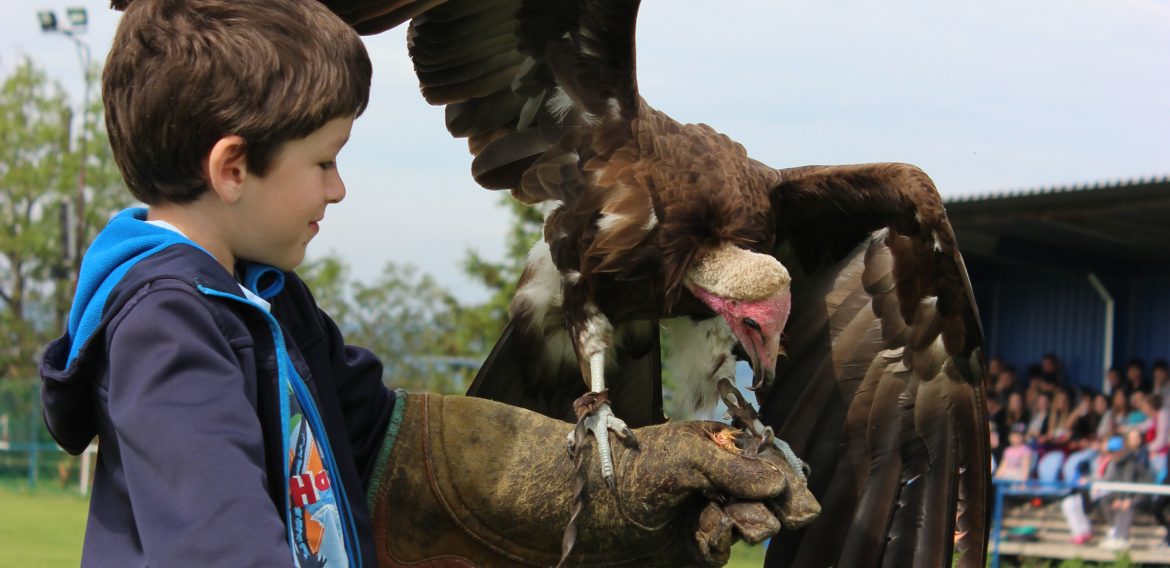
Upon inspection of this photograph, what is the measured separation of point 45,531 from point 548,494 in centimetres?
888

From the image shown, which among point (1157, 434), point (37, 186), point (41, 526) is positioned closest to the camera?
point (1157, 434)

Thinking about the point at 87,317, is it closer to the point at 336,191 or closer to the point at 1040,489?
the point at 336,191

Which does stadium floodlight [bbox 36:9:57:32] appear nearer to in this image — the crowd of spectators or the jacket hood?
the crowd of spectators

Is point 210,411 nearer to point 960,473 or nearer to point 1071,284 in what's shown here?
point 960,473

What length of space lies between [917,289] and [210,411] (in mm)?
3383

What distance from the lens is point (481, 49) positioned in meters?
4.29

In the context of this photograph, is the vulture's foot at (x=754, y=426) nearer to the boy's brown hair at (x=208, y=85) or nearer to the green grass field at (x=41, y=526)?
the boy's brown hair at (x=208, y=85)

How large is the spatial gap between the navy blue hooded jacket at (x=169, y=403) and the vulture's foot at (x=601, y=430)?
969 millimetres

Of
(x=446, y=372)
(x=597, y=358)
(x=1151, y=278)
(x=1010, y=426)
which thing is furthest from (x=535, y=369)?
(x=446, y=372)

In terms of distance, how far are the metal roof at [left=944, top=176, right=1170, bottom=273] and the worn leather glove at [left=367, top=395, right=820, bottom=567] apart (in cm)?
842

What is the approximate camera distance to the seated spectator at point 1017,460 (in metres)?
10.8

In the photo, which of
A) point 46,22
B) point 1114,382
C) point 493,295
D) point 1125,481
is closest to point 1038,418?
point 1114,382

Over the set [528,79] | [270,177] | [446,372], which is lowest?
[446,372]

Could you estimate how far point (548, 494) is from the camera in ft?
7.49
